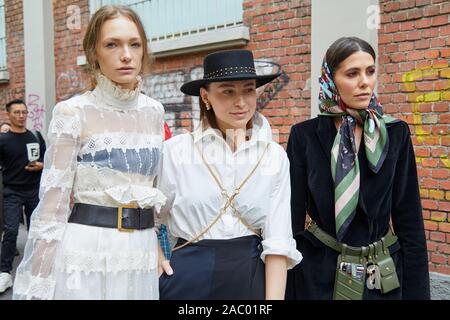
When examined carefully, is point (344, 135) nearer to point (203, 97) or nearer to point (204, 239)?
point (203, 97)

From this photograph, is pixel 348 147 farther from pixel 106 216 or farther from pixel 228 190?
pixel 106 216

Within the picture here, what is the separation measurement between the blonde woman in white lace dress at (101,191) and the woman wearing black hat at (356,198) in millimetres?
729

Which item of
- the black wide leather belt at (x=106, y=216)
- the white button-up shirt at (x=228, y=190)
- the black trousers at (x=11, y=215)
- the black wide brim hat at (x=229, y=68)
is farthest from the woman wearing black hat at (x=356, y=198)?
the black trousers at (x=11, y=215)

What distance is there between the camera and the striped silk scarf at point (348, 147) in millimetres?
1948

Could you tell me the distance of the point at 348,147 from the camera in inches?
80.7

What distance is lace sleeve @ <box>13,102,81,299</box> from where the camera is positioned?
163 centimetres

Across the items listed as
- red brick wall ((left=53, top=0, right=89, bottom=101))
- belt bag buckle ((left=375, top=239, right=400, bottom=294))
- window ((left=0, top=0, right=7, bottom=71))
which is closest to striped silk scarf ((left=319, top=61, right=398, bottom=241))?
belt bag buckle ((left=375, top=239, right=400, bottom=294))

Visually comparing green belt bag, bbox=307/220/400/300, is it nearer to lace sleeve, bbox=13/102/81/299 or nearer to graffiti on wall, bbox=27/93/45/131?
lace sleeve, bbox=13/102/81/299

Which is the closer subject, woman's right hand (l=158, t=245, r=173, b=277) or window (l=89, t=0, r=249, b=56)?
woman's right hand (l=158, t=245, r=173, b=277)

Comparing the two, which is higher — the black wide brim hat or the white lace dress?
the black wide brim hat

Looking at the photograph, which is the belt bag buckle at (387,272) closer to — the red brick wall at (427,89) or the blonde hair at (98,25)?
the blonde hair at (98,25)

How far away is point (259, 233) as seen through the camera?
5.93 feet

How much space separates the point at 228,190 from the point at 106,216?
0.48 meters
